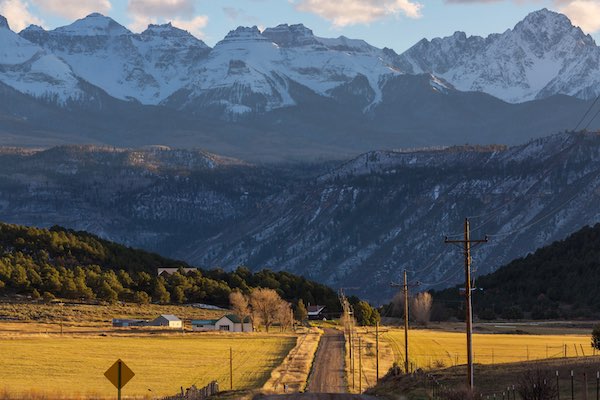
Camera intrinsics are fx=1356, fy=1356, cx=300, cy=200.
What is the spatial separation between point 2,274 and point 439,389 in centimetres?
12519

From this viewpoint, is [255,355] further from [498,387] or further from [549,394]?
[549,394]

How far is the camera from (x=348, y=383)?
100250 millimetres

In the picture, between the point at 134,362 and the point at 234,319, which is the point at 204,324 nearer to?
the point at 234,319

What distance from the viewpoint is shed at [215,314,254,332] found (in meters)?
184

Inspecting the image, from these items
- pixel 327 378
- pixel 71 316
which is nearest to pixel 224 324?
pixel 71 316

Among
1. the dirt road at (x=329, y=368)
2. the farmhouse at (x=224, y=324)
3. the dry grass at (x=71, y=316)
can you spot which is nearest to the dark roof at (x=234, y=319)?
the farmhouse at (x=224, y=324)

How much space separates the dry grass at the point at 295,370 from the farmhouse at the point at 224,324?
94.2 feet

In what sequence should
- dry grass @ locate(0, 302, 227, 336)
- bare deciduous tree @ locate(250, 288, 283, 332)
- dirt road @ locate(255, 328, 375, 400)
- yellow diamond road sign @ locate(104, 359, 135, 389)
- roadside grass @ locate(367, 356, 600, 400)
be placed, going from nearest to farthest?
yellow diamond road sign @ locate(104, 359, 135, 389), roadside grass @ locate(367, 356, 600, 400), dirt road @ locate(255, 328, 375, 400), dry grass @ locate(0, 302, 227, 336), bare deciduous tree @ locate(250, 288, 283, 332)

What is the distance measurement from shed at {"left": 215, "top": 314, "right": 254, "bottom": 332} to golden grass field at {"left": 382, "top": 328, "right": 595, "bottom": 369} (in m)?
24.1

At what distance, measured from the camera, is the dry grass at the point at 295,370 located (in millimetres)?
93312

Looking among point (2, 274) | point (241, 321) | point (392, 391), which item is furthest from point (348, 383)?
point (2, 274)

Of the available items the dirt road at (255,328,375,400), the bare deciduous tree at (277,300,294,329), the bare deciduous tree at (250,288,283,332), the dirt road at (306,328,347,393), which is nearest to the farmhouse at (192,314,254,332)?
the bare deciduous tree at (250,288,283,332)

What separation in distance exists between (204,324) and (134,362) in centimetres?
7171

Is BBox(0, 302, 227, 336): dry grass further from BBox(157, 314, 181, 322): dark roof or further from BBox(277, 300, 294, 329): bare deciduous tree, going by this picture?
BBox(277, 300, 294, 329): bare deciduous tree
